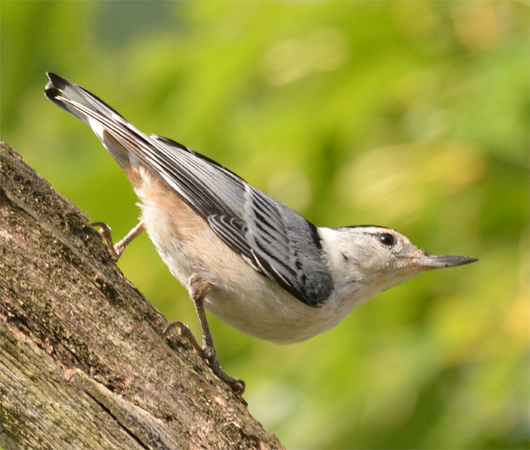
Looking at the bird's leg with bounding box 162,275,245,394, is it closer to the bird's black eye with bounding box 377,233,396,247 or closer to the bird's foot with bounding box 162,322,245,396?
the bird's foot with bounding box 162,322,245,396

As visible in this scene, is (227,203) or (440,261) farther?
(440,261)

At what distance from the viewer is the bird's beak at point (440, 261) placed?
2998 millimetres

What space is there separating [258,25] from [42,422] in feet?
7.37

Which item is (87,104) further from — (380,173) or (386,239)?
(386,239)

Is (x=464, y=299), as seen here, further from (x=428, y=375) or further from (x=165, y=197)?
(x=165, y=197)

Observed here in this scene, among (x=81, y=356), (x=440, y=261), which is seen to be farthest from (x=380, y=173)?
(x=81, y=356)

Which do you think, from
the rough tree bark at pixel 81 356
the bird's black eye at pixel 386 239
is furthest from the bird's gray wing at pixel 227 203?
the rough tree bark at pixel 81 356

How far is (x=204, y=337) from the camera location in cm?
261

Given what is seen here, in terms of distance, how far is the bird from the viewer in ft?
9.03

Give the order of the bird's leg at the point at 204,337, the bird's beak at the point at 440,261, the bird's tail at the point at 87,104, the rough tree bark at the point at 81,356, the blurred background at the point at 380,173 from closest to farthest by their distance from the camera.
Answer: the rough tree bark at the point at 81,356
the bird's leg at the point at 204,337
the bird's tail at the point at 87,104
the blurred background at the point at 380,173
the bird's beak at the point at 440,261

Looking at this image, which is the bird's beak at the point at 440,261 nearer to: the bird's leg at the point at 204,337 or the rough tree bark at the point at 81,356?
the bird's leg at the point at 204,337

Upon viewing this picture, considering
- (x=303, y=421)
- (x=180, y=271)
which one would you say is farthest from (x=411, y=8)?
(x=303, y=421)

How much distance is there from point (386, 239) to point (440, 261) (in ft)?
0.99

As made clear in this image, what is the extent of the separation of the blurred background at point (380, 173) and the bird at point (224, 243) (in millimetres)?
213
